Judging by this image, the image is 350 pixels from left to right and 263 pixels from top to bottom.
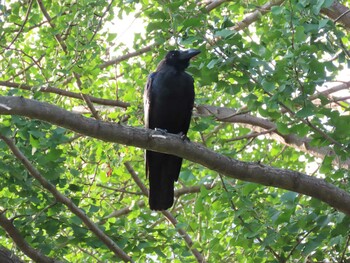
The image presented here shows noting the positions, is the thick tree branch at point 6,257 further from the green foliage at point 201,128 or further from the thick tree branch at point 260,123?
the thick tree branch at point 260,123

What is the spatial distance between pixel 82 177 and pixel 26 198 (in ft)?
6.07

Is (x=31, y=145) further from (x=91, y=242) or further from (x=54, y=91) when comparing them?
(x=54, y=91)

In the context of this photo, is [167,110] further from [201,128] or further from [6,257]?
[6,257]

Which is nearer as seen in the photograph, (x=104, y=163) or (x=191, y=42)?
(x=191, y=42)

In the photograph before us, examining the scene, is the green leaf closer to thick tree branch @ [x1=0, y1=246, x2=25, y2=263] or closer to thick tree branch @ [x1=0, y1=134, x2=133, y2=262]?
thick tree branch @ [x1=0, y1=134, x2=133, y2=262]

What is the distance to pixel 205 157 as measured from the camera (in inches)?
153

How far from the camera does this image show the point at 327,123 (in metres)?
4.10

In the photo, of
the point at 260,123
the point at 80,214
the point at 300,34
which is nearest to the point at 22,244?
the point at 80,214

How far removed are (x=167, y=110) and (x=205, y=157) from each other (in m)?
1.90

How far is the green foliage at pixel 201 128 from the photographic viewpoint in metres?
4.07

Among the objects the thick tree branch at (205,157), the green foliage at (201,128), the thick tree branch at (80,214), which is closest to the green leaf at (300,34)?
the green foliage at (201,128)

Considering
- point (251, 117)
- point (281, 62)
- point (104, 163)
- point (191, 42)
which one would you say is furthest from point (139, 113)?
point (281, 62)

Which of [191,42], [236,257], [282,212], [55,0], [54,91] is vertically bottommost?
[282,212]

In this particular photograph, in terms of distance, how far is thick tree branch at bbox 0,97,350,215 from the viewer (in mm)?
3570
